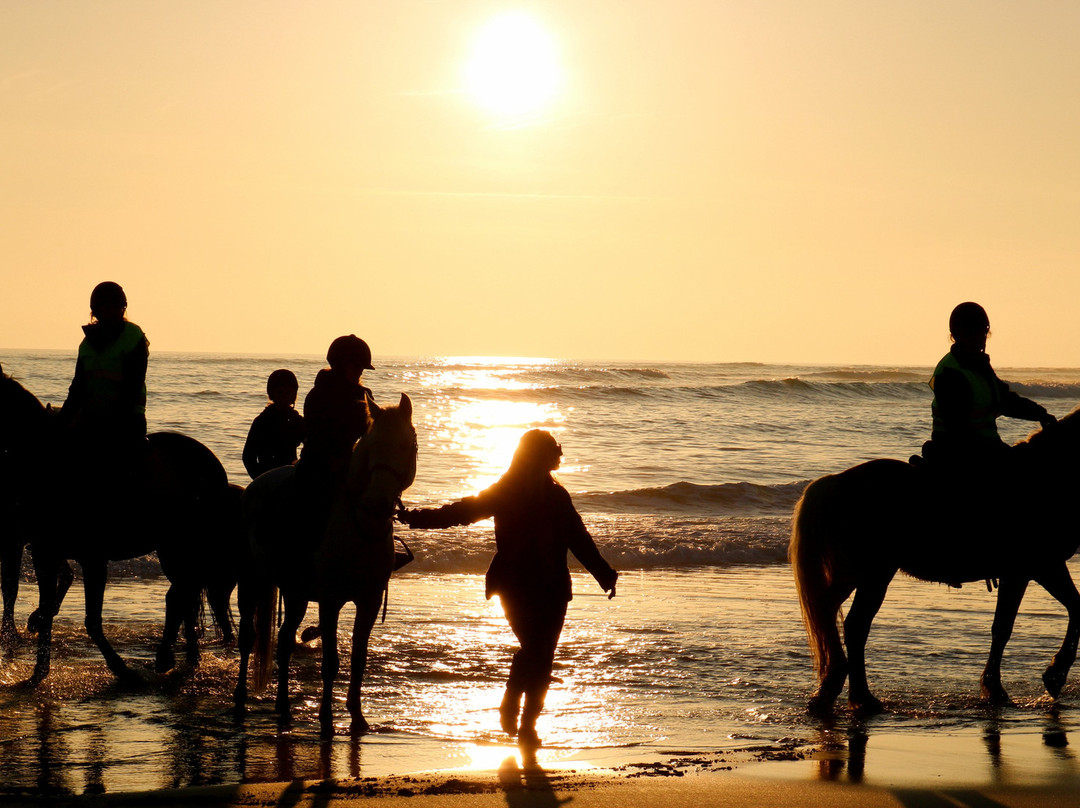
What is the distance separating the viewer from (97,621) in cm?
780

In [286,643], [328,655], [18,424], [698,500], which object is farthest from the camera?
[698,500]

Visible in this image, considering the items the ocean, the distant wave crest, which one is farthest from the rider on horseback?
the distant wave crest

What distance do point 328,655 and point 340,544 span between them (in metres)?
0.64

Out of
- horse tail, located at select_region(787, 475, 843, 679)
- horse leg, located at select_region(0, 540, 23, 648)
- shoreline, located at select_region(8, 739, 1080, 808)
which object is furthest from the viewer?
horse leg, located at select_region(0, 540, 23, 648)

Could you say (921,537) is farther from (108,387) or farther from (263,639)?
(108,387)

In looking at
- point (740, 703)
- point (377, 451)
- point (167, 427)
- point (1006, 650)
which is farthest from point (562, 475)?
point (377, 451)

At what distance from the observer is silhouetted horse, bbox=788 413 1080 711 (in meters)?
7.41

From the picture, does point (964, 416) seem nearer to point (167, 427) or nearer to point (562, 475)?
point (562, 475)

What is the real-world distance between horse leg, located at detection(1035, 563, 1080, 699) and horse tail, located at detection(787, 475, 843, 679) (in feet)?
4.55

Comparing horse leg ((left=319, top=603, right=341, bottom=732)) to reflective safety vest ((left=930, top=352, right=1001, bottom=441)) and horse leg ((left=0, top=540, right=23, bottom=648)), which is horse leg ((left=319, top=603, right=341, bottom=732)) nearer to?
horse leg ((left=0, top=540, right=23, bottom=648))

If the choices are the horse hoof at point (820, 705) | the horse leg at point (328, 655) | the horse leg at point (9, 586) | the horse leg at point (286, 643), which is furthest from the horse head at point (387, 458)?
the horse leg at point (9, 586)

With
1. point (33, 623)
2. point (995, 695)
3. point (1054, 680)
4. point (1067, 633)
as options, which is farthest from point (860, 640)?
point (33, 623)

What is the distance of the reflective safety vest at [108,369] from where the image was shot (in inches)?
304

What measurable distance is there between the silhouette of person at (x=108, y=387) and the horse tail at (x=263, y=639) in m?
1.49
